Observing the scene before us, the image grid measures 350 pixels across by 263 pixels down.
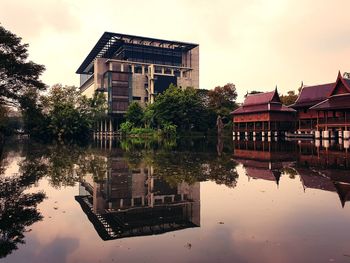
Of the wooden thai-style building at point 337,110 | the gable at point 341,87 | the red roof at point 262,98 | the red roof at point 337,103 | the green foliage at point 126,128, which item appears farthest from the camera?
the green foliage at point 126,128

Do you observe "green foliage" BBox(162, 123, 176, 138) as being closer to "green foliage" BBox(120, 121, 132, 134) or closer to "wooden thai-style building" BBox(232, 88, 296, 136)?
"green foliage" BBox(120, 121, 132, 134)

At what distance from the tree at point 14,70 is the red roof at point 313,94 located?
3978cm

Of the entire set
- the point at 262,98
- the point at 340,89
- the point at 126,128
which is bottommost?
the point at 126,128

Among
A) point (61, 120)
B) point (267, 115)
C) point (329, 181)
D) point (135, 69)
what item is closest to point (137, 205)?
point (329, 181)

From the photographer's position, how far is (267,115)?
173ft

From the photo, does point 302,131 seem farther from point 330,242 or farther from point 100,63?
point 100,63

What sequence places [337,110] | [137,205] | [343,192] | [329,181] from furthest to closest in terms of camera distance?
[337,110] → [329,181] → [343,192] → [137,205]

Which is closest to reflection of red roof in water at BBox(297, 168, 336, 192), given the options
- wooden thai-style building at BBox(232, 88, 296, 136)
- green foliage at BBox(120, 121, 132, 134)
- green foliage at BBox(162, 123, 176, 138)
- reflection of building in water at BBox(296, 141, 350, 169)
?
reflection of building in water at BBox(296, 141, 350, 169)

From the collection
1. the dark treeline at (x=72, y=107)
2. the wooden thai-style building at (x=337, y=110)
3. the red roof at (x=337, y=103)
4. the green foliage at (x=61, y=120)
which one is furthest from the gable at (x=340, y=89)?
the green foliage at (x=61, y=120)

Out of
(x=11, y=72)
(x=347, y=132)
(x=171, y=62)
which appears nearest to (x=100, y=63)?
(x=171, y=62)

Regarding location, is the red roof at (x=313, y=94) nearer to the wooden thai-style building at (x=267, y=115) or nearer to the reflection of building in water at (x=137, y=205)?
the wooden thai-style building at (x=267, y=115)

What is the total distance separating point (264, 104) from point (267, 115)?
2.46 m

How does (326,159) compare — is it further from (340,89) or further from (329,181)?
(340,89)

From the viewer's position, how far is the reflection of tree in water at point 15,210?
659 cm
